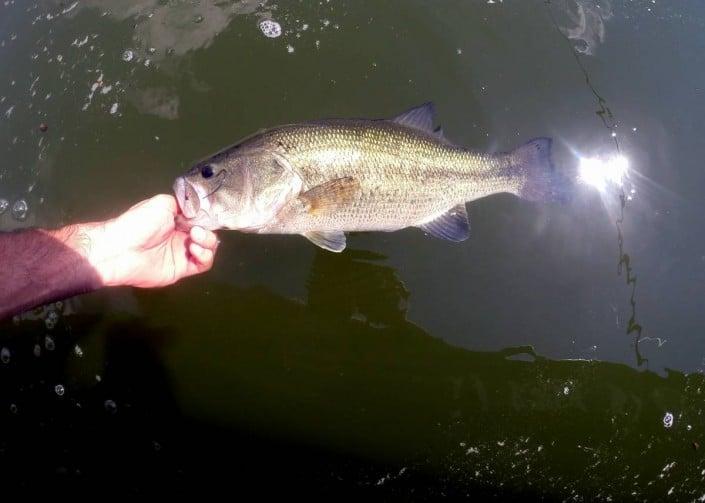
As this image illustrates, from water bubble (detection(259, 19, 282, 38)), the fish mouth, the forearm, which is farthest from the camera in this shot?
water bubble (detection(259, 19, 282, 38))

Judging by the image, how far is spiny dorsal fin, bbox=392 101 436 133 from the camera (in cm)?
322

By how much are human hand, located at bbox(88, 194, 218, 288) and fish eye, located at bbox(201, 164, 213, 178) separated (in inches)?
10.1

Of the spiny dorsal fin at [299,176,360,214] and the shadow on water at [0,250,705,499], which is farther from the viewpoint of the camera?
the shadow on water at [0,250,705,499]

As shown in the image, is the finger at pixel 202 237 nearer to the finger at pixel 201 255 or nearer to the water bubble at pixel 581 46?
the finger at pixel 201 255

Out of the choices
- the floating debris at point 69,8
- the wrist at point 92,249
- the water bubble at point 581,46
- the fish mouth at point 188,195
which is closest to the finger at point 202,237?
the fish mouth at point 188,195

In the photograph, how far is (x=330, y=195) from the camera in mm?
2986

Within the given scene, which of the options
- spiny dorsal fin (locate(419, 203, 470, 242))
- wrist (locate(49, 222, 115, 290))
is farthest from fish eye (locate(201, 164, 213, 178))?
spiny dorsal fin (locate(419, 203, 470, 242))

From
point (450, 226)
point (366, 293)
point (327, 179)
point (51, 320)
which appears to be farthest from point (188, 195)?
point (450, 226)

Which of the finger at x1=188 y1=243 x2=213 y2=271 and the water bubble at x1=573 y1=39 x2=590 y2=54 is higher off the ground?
the water bubble at x1=573 y1=39 x2=590 y2=54

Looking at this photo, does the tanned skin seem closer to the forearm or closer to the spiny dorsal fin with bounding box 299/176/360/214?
the forearm

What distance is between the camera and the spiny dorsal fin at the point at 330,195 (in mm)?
2971

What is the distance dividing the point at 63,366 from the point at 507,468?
3069 mm

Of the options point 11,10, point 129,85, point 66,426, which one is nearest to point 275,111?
point 129,85

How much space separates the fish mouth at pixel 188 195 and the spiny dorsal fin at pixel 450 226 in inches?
54.5
